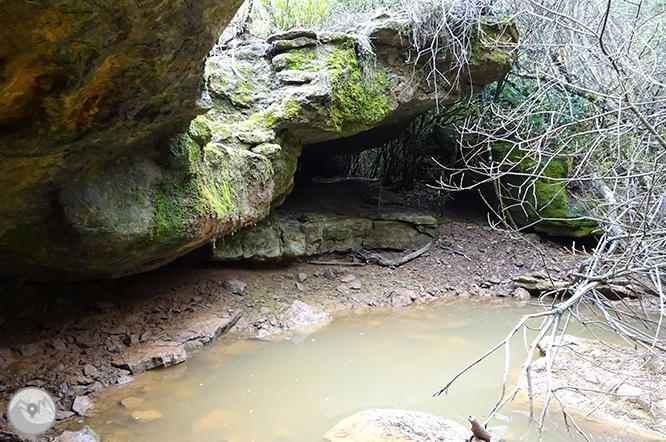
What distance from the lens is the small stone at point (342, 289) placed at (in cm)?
579

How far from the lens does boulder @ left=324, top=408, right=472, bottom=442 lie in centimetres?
269

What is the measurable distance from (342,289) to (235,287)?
4.53 feet

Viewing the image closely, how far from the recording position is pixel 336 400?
133 inches

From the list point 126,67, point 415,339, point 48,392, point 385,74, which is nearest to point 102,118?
point 126,67

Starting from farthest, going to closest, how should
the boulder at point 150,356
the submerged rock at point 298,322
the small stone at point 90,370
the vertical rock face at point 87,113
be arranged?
the submerged rock at point 298,322, the boulder at point 150,356, the small stone at point 90,370, the vertical rock face at point 87,113

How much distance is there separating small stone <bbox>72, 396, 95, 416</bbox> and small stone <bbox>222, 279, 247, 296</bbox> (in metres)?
2.08

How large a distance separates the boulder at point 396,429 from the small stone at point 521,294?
Answer: 12.2 feet

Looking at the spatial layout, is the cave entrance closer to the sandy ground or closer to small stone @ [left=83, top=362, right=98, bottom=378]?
the sandy ground

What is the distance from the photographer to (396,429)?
2.78 meters

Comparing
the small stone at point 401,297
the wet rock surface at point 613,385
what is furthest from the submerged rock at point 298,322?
the wet rock surface at point 613,385

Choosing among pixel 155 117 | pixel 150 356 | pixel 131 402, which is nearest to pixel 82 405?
pixel 131 402

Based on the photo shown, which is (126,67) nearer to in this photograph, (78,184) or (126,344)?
(78,184)

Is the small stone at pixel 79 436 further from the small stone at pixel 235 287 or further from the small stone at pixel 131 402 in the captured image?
the small stone at pixel 235 287

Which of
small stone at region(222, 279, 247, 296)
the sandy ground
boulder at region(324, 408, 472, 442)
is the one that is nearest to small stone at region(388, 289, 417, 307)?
the sandy ground
